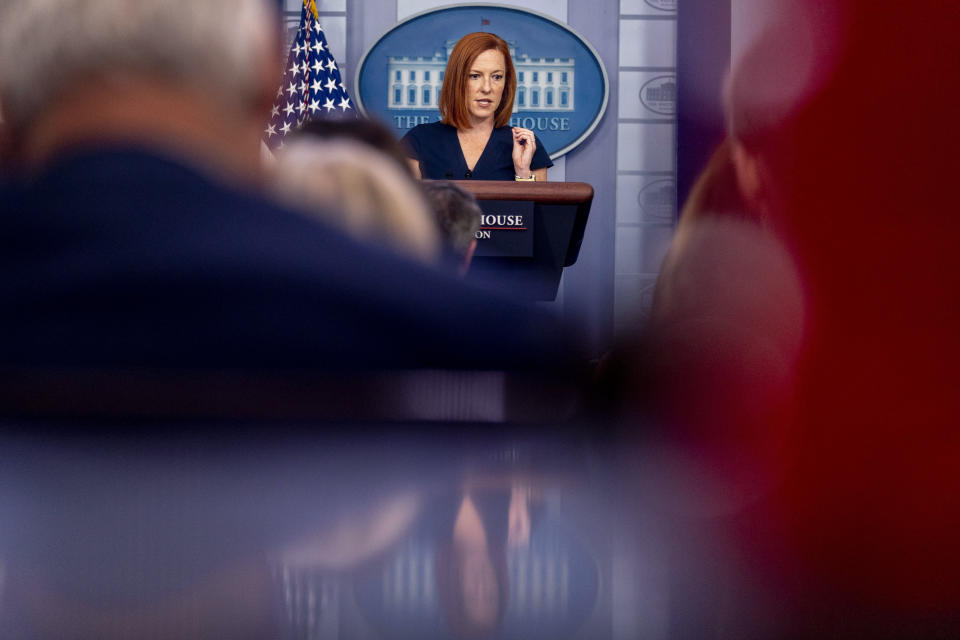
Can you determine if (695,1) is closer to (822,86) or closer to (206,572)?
(822,86)

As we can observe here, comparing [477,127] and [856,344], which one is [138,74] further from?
[477,127]

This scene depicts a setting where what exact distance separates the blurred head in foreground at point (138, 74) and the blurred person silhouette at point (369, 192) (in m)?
0.18

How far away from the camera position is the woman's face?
2939 millimetres

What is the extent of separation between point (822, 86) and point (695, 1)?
2984 millimetres

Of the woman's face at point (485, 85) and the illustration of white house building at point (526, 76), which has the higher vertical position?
the illustration of white house building at point (526, 76)

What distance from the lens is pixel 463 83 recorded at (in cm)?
294

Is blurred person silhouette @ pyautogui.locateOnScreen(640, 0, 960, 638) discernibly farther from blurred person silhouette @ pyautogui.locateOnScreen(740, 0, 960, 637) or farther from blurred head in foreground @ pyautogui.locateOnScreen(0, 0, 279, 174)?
blurred head in foreground @ pyautogui.locateOnScreen(0, 0, 279, 174)

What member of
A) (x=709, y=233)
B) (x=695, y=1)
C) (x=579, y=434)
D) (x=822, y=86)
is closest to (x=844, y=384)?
(x=709, y=233)

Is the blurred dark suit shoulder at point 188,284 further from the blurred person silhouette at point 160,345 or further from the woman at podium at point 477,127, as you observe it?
the woman at podium at point 477,127

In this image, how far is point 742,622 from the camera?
44 cm

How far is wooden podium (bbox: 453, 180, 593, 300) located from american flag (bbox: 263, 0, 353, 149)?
174cm

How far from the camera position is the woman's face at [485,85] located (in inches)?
116

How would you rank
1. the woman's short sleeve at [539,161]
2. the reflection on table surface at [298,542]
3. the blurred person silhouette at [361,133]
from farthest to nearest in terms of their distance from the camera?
1. the woman's short sleeve at [539,161]
2. the blurred person silhouette at [361,133]
3. the reflection on table surface at [298,542]

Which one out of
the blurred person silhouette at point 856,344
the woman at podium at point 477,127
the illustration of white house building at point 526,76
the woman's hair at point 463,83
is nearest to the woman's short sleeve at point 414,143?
the woman at podium at point 477,127
